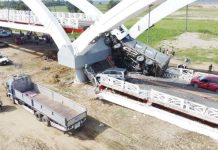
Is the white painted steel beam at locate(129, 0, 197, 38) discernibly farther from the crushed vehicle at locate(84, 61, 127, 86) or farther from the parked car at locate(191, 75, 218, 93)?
the parked car at locate(191, 75, 218, 93)

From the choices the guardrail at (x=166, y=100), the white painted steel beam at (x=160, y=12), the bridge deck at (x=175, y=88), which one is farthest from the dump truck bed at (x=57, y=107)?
the white painted steel beam at (x=160, y=12)

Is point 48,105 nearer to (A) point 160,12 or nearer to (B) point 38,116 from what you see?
(B) point 38,116

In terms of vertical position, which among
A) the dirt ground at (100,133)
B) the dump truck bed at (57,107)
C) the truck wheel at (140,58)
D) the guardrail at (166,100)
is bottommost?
the dirt ground at (100,133)

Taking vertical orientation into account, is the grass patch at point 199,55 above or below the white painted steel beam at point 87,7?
below

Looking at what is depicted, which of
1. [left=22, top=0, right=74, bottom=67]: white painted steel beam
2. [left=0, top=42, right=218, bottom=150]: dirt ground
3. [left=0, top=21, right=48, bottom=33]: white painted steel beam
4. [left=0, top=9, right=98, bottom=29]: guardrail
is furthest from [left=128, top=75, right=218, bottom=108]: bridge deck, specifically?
[left=0, top=21, right=48, bottom=33]: white painted steel beam

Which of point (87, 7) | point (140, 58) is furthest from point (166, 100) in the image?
point (87, 7)

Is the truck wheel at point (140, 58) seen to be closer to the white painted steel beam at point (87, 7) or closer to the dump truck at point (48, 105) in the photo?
the white painted steel beam at point (87, 7)
